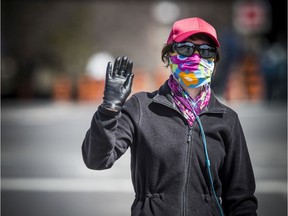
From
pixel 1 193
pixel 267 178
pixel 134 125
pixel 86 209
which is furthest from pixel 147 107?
pixel 267 178

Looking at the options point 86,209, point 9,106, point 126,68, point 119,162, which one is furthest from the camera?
point 9,106

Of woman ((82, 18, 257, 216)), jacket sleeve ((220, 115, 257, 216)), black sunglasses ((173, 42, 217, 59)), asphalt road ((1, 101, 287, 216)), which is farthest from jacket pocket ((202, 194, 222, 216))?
asphalt road ((1, 101, 287, 216))

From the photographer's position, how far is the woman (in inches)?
120

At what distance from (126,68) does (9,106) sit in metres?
19.1

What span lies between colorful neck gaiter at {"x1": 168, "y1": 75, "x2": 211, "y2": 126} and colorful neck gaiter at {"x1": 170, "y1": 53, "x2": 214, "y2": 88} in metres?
0.04

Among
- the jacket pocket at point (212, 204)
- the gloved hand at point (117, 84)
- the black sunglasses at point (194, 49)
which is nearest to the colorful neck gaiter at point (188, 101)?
the black sunglasses at point (194, 49)

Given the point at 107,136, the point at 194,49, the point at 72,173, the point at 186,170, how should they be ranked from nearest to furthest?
the point at 107,136
the point at 186,170
the point at 194,49
the point at 72,173

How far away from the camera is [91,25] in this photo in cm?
3095

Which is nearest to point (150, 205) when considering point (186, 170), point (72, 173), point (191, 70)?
point (186, 170)

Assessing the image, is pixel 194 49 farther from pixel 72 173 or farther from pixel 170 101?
pixel 72 173

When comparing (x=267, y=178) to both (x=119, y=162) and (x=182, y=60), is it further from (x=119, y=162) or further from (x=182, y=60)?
(x=182, y=60)

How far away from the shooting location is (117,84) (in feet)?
10.00

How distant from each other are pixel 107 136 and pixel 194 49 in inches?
26.1

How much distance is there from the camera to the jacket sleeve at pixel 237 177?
322 cm
